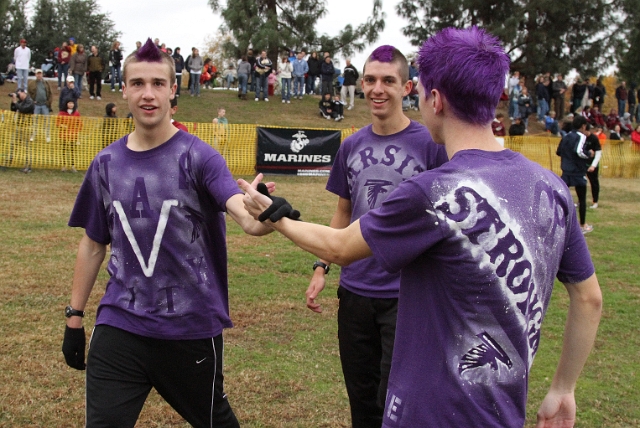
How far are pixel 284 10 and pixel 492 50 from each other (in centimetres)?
3541

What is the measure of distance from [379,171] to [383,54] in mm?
762

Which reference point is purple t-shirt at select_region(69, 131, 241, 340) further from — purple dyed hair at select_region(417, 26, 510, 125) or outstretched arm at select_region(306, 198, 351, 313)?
purple dyed hair at select_region(417, 26, 510, 125)

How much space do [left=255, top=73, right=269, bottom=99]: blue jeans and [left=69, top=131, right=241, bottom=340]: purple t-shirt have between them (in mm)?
27479

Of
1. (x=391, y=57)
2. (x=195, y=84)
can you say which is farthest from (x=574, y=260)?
(x=195, y=84)

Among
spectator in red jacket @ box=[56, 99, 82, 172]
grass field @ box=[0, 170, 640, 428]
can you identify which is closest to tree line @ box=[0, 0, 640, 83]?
spectator in red jacket @ box=[56, 99, 82, 172]

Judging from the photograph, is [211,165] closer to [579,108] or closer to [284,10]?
[579,108]

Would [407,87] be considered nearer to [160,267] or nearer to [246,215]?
[246,215]

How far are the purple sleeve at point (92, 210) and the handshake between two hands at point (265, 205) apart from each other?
101 centimetres

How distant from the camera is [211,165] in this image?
10.8 feet

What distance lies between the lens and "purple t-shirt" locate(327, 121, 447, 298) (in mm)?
3924

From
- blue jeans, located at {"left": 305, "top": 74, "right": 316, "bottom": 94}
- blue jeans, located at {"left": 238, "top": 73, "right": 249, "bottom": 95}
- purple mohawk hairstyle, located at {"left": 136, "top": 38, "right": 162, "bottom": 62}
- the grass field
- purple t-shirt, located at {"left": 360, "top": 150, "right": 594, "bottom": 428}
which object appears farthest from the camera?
blue jeans, located at {"left": 305, "top": 74, "right": 316, "bottom": 94}

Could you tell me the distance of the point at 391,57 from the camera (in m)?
4.29

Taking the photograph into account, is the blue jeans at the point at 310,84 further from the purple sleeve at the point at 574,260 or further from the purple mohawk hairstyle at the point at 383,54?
the purple sleeve at the point at 574,260

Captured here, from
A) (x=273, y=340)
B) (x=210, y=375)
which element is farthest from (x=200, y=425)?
(x=273, y=340)
